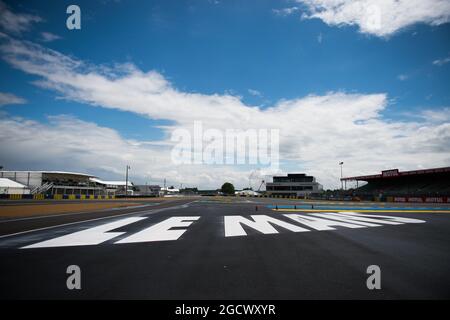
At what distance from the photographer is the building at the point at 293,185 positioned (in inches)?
4651

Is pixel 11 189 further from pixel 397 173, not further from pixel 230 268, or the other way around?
pixel 397 173

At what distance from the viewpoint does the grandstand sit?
Result: 43.2m

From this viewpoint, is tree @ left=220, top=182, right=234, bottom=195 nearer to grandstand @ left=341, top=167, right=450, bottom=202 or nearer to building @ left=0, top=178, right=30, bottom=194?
grandstand @ left=341, top=167, right=450, bottom=202

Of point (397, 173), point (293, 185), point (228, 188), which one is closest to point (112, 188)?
point (228, 188)

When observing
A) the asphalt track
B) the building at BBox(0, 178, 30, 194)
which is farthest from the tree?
the asphalt track

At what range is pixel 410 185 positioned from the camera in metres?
56.3

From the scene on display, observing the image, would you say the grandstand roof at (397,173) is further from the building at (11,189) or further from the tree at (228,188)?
the tree at (228,188)

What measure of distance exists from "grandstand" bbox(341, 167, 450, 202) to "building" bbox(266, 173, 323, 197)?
45279mm

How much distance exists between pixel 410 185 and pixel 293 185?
6622 centimetres

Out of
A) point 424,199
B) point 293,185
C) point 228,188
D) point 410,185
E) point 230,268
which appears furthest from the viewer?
point 228,188

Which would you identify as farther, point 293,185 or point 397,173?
point 293,185
